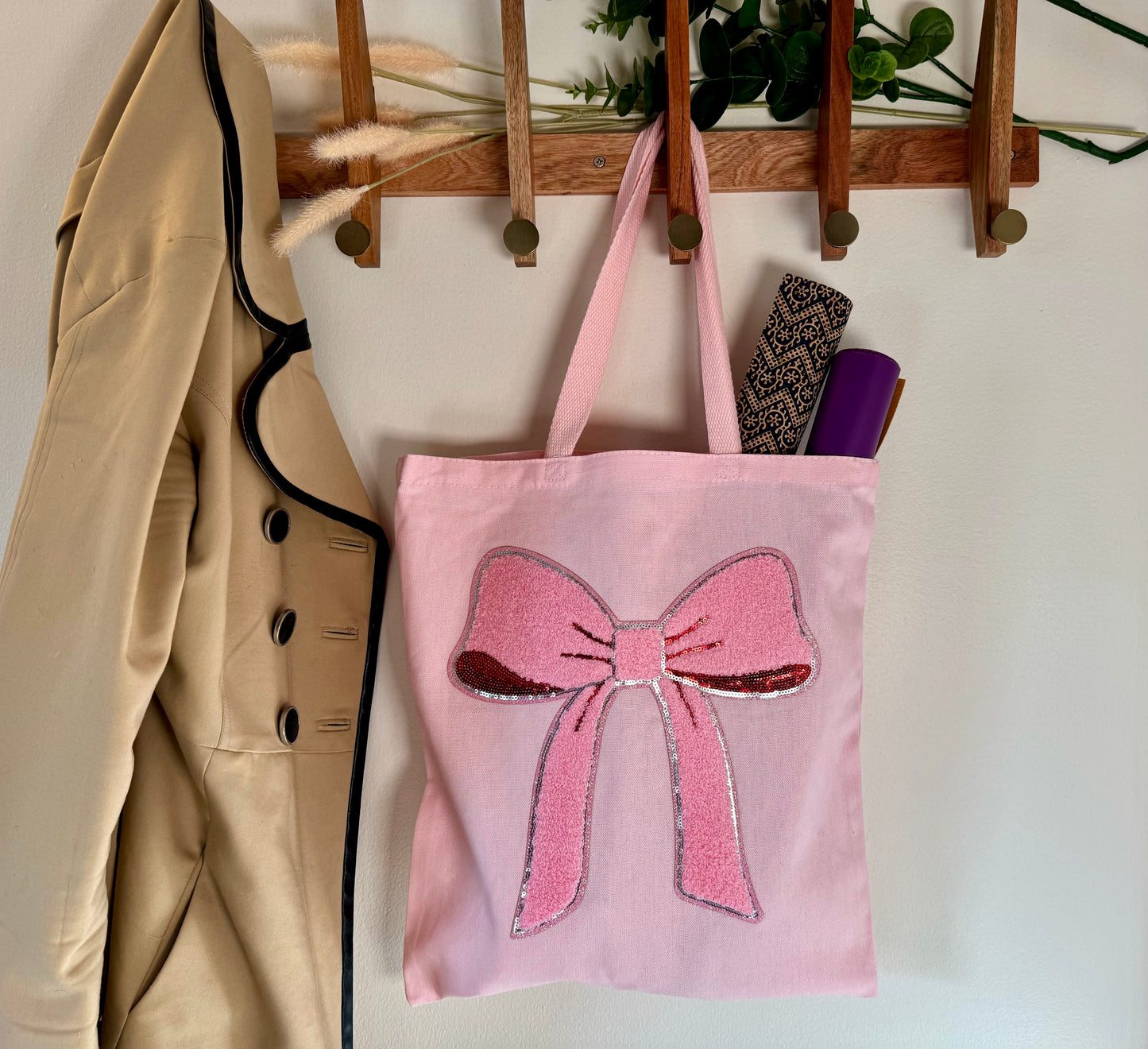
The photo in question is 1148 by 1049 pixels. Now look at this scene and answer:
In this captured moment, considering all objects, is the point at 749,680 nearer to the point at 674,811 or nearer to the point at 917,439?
the point at 674,811

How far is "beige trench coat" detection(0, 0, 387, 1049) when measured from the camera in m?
0.52

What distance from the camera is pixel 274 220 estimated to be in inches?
25.6

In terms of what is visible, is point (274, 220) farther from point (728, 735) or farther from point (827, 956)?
A: point (827, 956)

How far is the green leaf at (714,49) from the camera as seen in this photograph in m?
0.66

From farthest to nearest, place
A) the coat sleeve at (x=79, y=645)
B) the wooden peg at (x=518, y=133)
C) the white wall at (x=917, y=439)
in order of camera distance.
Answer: the white wall at (x=917, y=439) < the wooden peg at (x=518, y=133) < the coat sleeve at (x=79, y=645)

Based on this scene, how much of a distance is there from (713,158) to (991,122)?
21 centimetres

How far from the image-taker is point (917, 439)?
0.74 meters

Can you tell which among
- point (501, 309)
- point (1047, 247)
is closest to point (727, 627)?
point (501, 309)

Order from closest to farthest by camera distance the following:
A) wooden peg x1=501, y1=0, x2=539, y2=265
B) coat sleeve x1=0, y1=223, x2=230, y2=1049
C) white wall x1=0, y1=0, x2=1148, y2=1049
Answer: coat sleeve x1=0, y1=223, x2=230, y2=1049, wooden peg x1=501, y1=0, x2=539, y2=265, white wall x1=0, y1=0, x2=1148, y2=1049

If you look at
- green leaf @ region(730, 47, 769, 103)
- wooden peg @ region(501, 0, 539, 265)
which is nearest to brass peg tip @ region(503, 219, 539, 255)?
wooden peg @ region(501, 0, 539, 265)

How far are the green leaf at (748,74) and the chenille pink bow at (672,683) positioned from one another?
1.22 feet

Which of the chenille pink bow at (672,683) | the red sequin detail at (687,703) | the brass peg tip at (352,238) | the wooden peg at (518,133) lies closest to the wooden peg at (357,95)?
the brass peg tip at (352,238)

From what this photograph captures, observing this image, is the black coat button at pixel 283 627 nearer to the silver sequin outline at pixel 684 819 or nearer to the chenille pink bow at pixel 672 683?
the chenille pink bow at pixel 672 683

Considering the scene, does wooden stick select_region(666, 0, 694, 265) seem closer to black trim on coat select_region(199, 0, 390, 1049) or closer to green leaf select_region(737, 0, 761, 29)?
green leaf select_region(737, 0, 761, 29)
